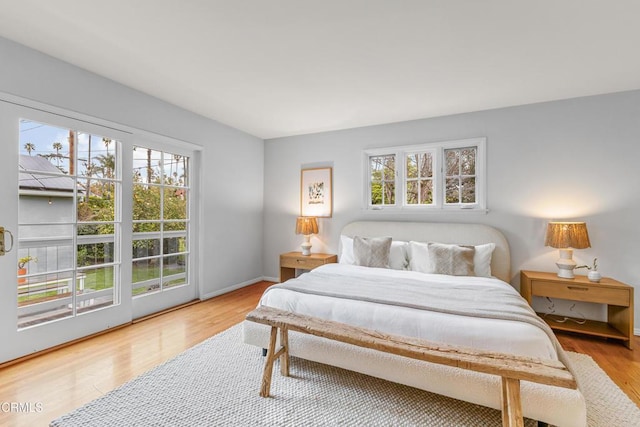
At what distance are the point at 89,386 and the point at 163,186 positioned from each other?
218 centimetres

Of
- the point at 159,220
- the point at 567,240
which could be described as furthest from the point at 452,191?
the point at 159,220

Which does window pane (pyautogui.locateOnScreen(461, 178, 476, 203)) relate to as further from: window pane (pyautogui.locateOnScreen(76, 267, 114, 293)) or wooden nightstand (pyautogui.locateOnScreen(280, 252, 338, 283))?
window pane (pyautogui.locateOnScreen(76, 267, 114, 293))

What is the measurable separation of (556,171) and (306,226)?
3175 millimetres

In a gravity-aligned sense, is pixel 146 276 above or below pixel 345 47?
below

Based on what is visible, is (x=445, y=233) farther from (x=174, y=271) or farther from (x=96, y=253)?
(x=96, y=253)

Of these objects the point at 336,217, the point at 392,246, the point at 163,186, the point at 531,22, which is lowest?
the point at 392,246

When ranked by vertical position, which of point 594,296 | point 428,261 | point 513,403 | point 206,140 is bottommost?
point 513,403

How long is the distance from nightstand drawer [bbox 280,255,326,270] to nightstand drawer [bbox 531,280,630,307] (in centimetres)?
251

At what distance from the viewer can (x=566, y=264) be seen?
9.64 ft

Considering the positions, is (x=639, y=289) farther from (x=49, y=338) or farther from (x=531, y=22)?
(x=49, y=338)

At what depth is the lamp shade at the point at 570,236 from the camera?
9.34 feet

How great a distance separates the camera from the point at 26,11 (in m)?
1.85

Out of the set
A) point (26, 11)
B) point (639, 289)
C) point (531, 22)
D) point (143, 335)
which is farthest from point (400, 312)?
point (26, 11)

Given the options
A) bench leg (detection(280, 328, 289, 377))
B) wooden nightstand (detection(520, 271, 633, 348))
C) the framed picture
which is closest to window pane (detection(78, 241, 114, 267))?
bench leg (detection(280, 328, 289, 377))
